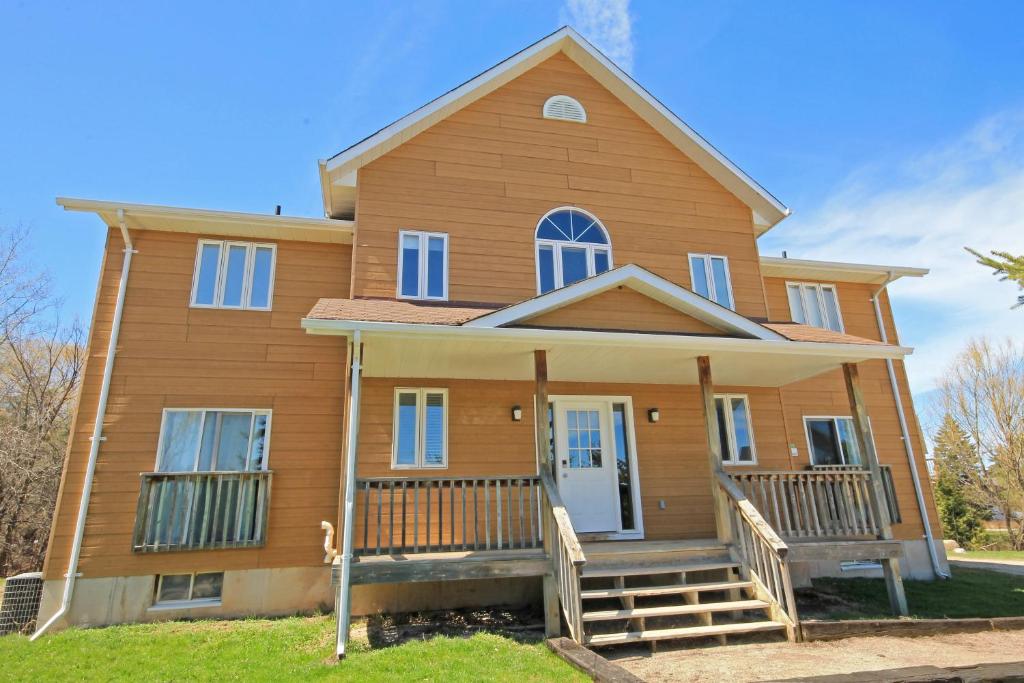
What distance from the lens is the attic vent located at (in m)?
10.3

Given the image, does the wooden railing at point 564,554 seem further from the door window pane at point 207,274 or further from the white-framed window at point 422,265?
the door window pane at point 207,274

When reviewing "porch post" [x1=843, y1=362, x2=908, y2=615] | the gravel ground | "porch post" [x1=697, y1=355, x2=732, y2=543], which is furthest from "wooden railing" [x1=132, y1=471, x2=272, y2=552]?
"porch post" [x1=843, y1=362, x2=908, y2=615]

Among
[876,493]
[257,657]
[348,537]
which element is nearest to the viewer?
[257,657]

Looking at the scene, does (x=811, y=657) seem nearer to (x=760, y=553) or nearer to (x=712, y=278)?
(x=760, y=553)

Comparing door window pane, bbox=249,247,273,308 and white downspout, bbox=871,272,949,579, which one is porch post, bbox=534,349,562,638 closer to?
door window pane, bbox=249,247,273,308

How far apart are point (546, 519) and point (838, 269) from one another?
344 inches

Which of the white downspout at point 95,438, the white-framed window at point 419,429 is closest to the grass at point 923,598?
the white-framed window at point 419,429

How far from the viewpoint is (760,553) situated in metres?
6.66

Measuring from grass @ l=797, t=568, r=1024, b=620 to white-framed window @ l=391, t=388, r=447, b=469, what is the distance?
17.5 feet

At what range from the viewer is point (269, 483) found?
26.9ft

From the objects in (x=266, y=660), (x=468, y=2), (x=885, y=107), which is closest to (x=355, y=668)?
(x=266, y=660)

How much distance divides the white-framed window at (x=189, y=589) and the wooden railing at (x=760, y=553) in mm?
7012

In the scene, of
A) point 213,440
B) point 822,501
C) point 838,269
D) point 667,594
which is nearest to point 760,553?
point 667,594

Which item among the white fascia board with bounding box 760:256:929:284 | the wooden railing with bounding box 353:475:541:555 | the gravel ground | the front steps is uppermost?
the white fascia board with bounding box 760:256:929:284
